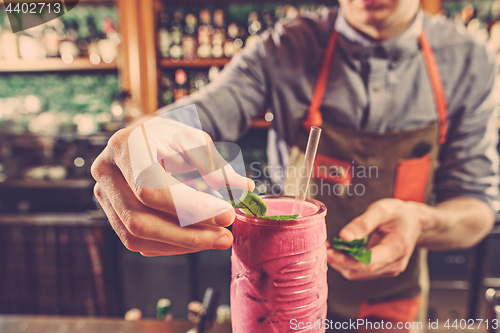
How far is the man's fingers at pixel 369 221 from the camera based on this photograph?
2.25 ft

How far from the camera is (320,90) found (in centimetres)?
125

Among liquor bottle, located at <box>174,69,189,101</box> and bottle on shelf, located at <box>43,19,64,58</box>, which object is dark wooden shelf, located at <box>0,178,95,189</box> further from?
bottle on shelf, located at <box>43,19,64,58</box>

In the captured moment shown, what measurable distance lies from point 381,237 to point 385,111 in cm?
61

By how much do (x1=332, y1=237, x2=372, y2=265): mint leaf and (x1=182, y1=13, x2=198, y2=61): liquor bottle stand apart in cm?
233

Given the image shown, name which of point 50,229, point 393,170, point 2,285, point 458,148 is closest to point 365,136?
point 393,170

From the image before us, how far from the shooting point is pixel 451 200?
3.96ft

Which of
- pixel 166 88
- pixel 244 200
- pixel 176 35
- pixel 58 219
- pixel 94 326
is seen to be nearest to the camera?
pixel 244 200

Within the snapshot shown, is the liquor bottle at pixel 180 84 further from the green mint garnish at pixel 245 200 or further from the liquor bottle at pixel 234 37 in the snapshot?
the green mint garnish at pixel 245 200

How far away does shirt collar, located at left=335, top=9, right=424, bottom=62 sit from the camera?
1.18 m

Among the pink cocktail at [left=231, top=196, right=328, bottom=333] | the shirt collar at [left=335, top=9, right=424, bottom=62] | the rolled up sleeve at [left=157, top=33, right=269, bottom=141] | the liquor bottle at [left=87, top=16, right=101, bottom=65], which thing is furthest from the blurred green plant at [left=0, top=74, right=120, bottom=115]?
the pink cocktail at [left=231, top=196, right=328, bottom=333]

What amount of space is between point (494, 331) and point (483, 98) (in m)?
0.87

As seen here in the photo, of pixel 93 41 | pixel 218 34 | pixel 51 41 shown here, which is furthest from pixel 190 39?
pixel 51 41

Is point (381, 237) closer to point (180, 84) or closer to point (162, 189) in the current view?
point (162, 189)

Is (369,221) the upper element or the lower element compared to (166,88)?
lower
